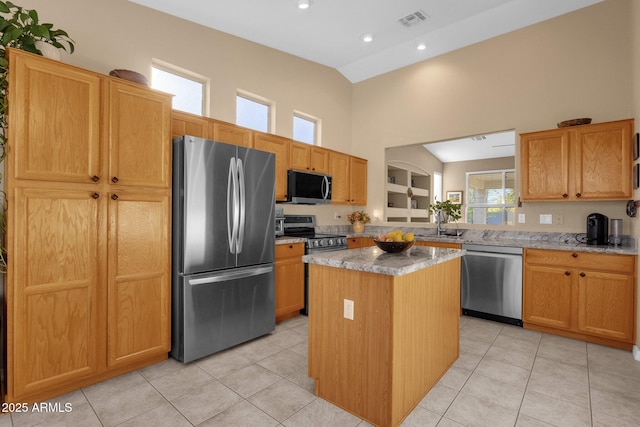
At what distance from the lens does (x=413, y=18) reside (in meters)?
3.78

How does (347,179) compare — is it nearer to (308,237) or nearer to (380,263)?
(308,237)

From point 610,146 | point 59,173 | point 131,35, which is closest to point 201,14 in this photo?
point 131,35

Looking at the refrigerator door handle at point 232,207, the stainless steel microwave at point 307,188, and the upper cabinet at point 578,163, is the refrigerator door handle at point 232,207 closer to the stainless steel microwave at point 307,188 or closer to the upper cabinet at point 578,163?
the stainless steel microwave at point 307,188

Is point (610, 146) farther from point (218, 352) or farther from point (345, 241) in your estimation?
point (218, 352)

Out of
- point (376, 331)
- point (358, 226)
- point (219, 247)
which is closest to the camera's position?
point (376, 331)

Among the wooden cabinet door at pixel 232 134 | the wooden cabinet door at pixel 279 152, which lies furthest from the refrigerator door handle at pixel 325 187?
the wooden cabinet door at pixel 232 134

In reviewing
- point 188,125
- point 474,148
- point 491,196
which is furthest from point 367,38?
point 491,196

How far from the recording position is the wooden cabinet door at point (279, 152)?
3840 millimetres

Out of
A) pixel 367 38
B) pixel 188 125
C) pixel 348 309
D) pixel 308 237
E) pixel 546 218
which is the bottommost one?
pixel 348 309

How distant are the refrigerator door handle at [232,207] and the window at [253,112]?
1.47 metres

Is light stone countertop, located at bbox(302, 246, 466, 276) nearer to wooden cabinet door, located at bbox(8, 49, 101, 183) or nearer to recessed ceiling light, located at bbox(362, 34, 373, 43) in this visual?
wooden cabinet door, located at bbox(8, 49, 101, 183)

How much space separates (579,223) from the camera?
357 centimetres

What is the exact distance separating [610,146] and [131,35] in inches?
190

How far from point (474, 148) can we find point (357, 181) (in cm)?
330
